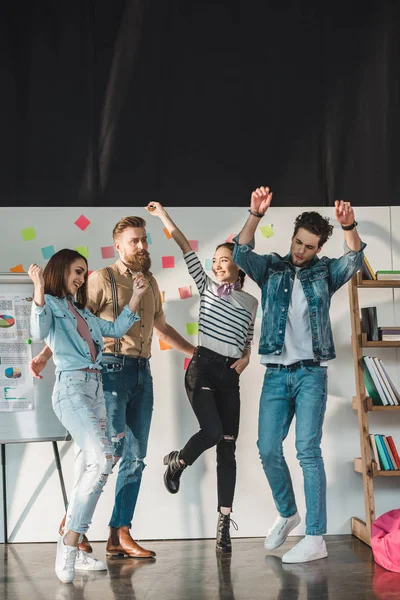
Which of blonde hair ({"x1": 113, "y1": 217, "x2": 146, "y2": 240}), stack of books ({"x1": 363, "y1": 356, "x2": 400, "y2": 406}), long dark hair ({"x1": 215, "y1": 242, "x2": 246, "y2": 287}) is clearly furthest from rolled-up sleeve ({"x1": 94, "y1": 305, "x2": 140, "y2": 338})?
stack of books ({"x1": 363, "y1": 356, "x2": 400, "y2": 406})

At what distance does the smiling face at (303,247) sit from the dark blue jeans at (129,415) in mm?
872

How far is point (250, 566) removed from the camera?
3.40 meters

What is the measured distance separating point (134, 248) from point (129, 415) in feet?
2.61

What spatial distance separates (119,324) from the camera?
11.1 ft

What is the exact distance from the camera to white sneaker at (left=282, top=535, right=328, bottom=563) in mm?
3408

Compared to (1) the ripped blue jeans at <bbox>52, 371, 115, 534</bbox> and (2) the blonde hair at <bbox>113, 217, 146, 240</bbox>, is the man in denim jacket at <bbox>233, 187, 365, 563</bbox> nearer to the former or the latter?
(2) the blonde hair at <bbox>113, 217, 146, 240</bbox>

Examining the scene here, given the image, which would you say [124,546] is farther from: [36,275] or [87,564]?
[36,275]

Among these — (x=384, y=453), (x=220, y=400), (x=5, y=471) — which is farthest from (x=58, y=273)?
(x=384, y=453)

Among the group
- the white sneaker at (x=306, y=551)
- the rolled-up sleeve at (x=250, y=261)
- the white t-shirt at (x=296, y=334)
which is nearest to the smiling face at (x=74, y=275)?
the rolled-up sleeve at (x=250, y=261)

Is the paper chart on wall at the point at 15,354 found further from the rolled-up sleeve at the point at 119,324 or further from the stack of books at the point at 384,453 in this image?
the stack of books at the point at 384,453

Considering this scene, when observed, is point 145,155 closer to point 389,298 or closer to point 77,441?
point 389,298

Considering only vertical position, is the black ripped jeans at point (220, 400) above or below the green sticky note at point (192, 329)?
below

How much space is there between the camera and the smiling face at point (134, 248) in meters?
3.72

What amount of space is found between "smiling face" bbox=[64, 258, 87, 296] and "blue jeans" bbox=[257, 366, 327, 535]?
3.21 feet
